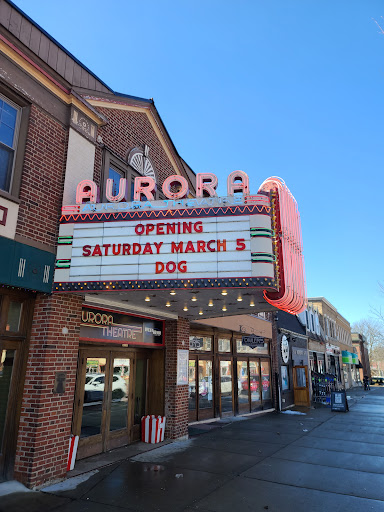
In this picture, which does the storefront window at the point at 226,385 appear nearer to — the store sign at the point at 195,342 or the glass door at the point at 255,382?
the store sign at the point at 195,342

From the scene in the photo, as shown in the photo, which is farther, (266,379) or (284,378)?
(284,378)

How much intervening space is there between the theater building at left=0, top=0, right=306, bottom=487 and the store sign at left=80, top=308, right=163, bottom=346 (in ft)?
0.16

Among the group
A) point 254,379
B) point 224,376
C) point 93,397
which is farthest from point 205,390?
point 93,397

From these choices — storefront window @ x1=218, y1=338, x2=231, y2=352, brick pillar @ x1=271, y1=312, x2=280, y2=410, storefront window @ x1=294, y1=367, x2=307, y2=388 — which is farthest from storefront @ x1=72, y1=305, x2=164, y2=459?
storefront window @ x1=294, y1=367, x2=307, y2=388

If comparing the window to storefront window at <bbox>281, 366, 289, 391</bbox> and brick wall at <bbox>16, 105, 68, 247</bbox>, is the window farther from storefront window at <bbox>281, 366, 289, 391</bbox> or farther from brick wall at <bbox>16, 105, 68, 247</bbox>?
storefront window at <bbox>281, 366, 289, 391</bbox>

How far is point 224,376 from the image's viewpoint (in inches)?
661

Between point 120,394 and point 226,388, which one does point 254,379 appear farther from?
point 120,394

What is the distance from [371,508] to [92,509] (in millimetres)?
4656

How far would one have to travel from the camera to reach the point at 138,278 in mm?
7617

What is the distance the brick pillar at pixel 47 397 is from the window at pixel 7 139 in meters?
2.55

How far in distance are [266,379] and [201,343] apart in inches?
286

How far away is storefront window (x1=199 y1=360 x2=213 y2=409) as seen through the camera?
15066 millimetres

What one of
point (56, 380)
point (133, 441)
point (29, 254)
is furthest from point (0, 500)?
point (133, 441)

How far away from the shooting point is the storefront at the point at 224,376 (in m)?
14.9
